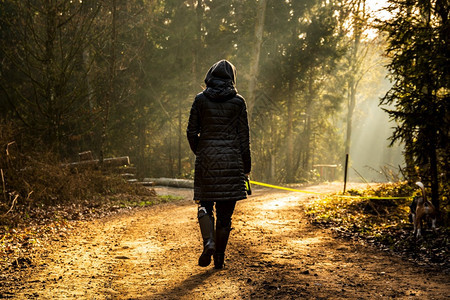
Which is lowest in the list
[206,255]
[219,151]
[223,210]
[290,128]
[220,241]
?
[206,255]

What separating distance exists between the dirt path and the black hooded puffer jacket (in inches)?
40.6

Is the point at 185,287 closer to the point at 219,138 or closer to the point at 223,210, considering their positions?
the point at 223,210

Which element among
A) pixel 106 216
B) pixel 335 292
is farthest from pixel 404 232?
pixel 106 216

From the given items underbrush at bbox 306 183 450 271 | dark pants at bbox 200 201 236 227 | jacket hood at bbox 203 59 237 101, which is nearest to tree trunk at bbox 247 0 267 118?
underbrush at bbox 306 183 450 271

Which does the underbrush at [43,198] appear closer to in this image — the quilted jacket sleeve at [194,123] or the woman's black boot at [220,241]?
the woman's black boot at [220,241]

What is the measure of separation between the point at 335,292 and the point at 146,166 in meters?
23.1

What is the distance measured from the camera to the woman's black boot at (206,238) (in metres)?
5.03

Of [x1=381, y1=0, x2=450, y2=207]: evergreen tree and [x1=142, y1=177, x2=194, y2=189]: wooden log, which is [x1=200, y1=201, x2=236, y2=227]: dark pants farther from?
[x1=142, y1=177, x2=194, y2=189]: wooden log

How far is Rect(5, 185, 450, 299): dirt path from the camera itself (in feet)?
14.4

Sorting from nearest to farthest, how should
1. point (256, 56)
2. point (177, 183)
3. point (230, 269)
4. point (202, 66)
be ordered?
point (230, 269), point (177, 183), point (256, 56), point (202, 66)

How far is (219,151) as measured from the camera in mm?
5215

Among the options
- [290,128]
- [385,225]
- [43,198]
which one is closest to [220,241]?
[385,225]

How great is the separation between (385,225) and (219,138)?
203 inches

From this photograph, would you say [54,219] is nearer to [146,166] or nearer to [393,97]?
[393,97]
